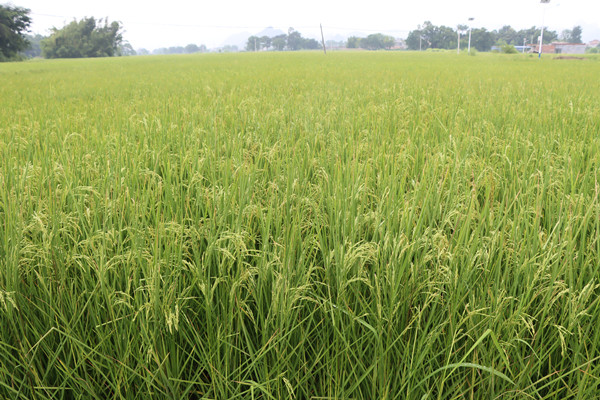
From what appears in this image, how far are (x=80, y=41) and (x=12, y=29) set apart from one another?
2862cm

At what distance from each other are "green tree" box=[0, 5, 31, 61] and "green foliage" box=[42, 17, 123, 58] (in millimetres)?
25466

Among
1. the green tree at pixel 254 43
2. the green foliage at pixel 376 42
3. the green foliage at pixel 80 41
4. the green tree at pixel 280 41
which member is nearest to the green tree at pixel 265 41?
the green tree at pixel 280 41

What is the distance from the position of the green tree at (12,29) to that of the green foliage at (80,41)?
25.5 meters

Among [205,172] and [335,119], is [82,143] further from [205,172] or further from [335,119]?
[335,119]

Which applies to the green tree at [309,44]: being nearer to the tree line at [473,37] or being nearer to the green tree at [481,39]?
the tree line at [473,37]

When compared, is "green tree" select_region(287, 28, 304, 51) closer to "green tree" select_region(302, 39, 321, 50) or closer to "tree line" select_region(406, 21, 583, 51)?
"green tree" select_region(302, 39, 321, 50)

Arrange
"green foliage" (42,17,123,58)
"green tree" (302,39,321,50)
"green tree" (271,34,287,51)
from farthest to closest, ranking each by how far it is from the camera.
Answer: "green tree" (302,39,321,50) → "green tree" (271,34,287,51) → "green foliage" (42,17,123,58)

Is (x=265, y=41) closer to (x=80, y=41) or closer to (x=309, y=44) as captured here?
(x=309, y=44)

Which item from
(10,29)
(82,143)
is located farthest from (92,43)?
(82,143)

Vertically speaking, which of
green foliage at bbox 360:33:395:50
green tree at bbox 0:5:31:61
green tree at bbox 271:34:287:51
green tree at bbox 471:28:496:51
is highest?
green tree at bbox 271:34:287:51

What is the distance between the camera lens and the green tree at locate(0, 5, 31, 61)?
3294 cm

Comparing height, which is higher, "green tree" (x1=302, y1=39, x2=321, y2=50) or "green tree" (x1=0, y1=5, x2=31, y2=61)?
"green tree" (x1=302, y1=39, x2=321, y2=50)

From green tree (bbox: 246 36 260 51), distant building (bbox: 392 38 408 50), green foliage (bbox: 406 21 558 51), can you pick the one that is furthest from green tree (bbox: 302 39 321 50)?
green foliage (bbox: 406 21 558 51)

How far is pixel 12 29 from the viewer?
34469 mm
